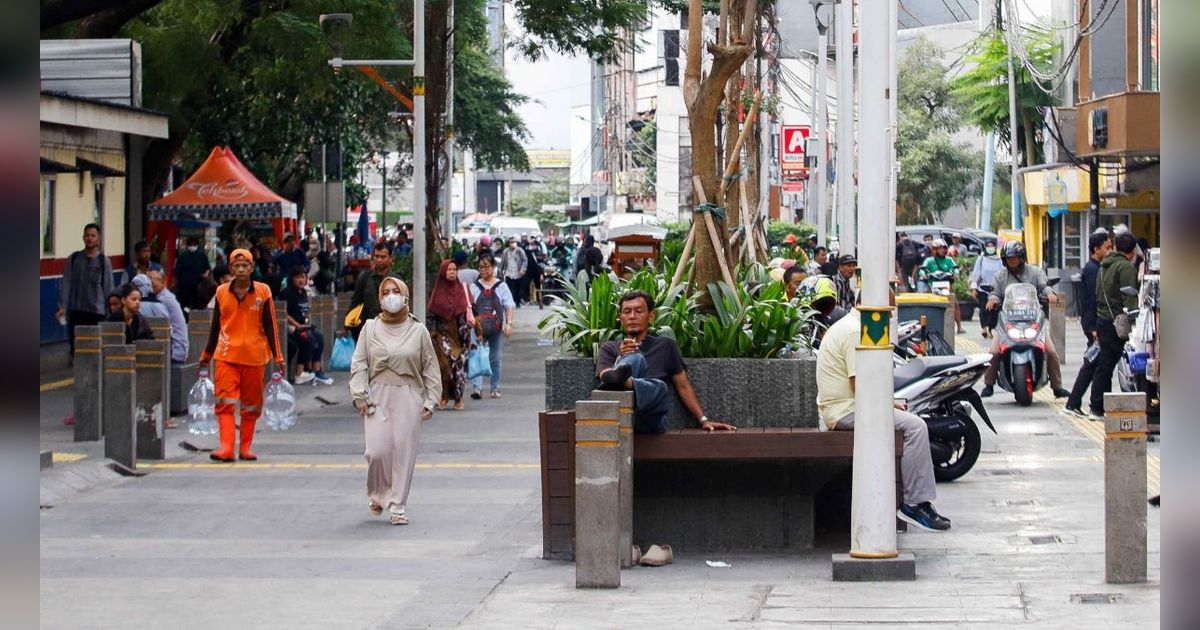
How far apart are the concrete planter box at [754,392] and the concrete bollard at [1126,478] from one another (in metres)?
1.95

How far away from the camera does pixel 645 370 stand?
31.8ft

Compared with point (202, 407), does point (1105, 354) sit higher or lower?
higher

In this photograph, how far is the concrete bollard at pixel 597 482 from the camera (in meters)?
8.75

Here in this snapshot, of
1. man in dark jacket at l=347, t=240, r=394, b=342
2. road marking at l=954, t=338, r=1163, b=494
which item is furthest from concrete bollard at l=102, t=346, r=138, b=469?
road marking at l=954, t=338, r=1163, b=494

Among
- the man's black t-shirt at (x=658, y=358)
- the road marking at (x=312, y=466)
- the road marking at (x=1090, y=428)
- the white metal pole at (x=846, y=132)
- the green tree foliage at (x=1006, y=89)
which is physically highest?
the green tree foliage at (x=1006, y=89)

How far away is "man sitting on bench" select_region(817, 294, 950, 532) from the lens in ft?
32.3

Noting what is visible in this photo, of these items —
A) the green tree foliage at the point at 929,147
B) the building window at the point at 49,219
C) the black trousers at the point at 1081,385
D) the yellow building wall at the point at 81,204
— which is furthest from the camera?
the green tree foliage at the point at 929,147

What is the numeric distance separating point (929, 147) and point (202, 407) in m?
55.0

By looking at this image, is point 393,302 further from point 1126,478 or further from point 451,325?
point 451,325

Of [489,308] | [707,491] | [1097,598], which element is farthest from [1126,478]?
[489,308]

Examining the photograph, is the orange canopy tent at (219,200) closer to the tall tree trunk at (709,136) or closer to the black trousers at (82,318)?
the black trousers at (82,318)

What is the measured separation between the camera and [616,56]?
97.9 feet

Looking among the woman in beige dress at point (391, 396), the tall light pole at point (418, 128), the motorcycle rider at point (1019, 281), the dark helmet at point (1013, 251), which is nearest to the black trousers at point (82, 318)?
the tall light pole at point (418, 128)

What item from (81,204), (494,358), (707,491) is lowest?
(707,491)
